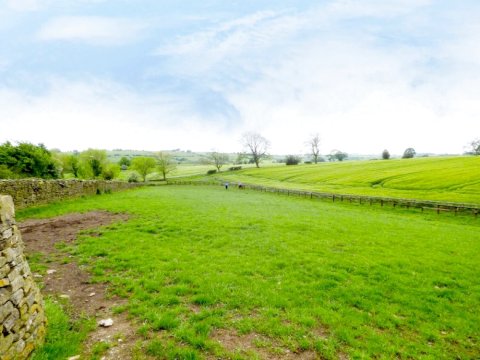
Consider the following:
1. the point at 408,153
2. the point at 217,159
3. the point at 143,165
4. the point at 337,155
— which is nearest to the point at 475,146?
the point at 408,153

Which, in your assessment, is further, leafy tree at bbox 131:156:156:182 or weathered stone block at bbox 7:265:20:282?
leafy tree at bbox 131:156:156:182

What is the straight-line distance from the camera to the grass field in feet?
19.7

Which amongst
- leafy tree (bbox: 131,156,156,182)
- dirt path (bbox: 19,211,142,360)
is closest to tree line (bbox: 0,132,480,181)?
leafy tree (bbox: 131,156,156,182)

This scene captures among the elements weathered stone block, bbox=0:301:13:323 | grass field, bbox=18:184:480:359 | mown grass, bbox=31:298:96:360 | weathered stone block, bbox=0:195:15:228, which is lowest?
grass field, bbox=18:184:480:359

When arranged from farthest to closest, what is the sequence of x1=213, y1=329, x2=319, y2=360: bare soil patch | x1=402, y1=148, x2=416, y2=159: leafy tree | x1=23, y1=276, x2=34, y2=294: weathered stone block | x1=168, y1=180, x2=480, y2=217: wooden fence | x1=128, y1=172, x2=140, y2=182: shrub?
1. x1=402, y1=148, x2=416, y2=159: leafy tree
2. x1=128, y1=172, x2=140, y2=182: shrub
3. x1=168, y1=180, x2=480, y2=217: wooden fence
4. x1=213, y1=329, x2=319, y2=360: bare soil patch
5. x1=23, y1=276, x2=34, y2=294: weathered stone block

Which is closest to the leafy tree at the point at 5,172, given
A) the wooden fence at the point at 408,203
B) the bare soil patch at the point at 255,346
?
the wooden fence at the point at 408,203

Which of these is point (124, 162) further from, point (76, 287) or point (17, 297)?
point (17, 297)

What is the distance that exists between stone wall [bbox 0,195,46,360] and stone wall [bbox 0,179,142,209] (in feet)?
53.6

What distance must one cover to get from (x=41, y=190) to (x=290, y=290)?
74.4 feet

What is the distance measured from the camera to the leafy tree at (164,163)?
4146 inches

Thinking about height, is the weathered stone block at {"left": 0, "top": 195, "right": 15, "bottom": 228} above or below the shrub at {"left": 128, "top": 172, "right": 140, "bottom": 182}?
above

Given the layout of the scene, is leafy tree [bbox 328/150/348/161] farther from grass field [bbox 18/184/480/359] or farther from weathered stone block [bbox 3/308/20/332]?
weathered stone block [bbox 3/308/20/332]

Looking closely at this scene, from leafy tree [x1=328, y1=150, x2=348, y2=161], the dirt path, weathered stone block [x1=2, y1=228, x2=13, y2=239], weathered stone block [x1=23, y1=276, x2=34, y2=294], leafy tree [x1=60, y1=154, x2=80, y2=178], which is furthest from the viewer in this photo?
leafy tree [x1=328, y1=150, x2=348, y2=161]

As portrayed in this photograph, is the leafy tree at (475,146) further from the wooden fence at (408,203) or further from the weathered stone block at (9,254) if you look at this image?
the weathered stone block at (9,254)
